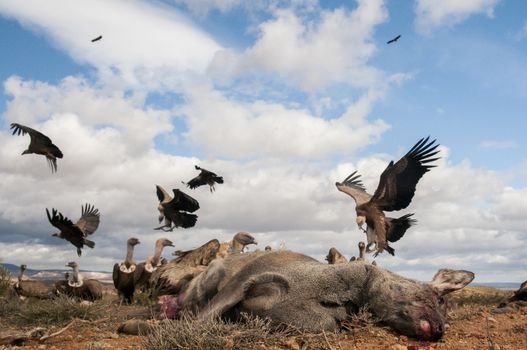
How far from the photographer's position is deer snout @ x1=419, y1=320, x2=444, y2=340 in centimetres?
536

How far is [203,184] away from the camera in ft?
65.4

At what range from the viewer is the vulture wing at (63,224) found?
1469 centimetres

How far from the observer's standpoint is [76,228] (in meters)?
15.1

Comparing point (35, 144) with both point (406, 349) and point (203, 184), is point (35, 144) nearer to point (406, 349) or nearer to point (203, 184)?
point (203, 184)

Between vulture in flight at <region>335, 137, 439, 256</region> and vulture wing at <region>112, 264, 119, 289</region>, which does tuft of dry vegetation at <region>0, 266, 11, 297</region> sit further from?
vulture in flight at <region>335, 137, 439, 256</region>

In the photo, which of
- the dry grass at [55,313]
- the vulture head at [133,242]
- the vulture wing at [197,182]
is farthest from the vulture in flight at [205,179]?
the dry grass at [55,313]

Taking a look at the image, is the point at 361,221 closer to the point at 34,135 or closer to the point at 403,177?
the point at 403,177

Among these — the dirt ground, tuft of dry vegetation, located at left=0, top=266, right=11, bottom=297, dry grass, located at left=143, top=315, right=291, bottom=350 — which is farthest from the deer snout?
tuft of dry vegetation, located at left=0, top=266, right=11, bottom=297

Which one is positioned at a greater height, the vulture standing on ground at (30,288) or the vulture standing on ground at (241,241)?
the vulture standing on ground at (241,241)

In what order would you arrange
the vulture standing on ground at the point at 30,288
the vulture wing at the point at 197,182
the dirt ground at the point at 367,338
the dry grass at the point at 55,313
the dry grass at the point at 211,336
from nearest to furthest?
the dry grass at the point at 211,336 → the dirt ground at the point at 367,338 → the dry grass at the point at 55,313 → the vulture standing on ground at the point at 30,288 → the vulture wing at the point at 197,182

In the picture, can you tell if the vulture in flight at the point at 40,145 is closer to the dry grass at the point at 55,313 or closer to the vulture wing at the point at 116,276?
the vulture wing at the point at 116,276

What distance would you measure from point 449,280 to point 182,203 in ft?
43.6

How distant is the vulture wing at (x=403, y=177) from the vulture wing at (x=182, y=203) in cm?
629

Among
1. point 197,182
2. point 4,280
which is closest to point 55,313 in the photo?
point 4,280
